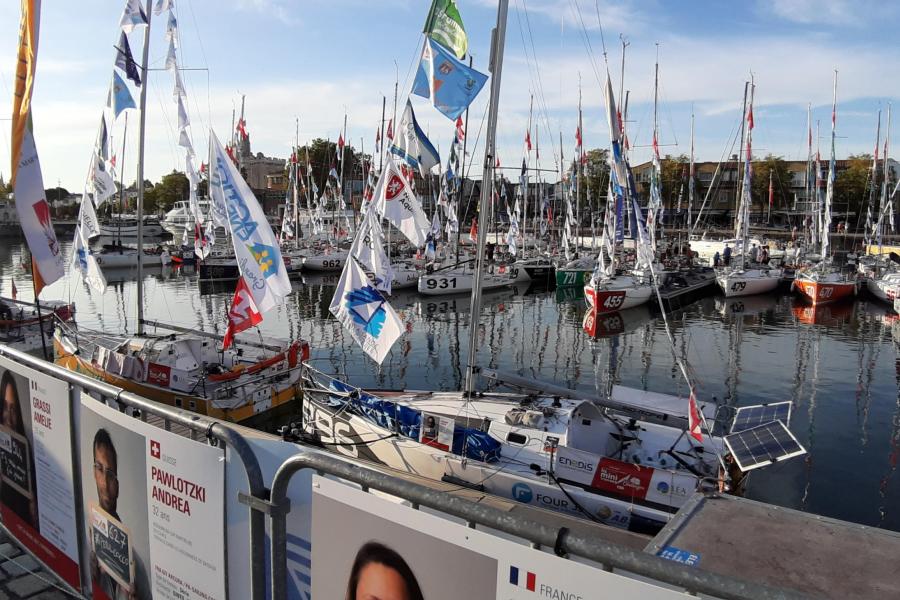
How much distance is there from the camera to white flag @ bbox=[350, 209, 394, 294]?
14781 millimetres

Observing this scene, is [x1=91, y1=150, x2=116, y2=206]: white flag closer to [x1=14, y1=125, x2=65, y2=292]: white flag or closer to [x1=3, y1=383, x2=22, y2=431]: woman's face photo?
[x1=14, y1=125, x2=65, y2=292]: white flag

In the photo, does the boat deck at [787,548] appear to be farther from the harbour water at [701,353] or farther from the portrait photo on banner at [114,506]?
the harbour water at [701,353]

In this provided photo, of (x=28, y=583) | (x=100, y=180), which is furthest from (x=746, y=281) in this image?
(x=28, y=583)

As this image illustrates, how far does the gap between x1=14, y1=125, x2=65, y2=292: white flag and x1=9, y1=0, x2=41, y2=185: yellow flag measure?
0.22 ft

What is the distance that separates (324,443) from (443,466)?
3335mm

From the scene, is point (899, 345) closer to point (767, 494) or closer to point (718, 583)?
point (767, 494)

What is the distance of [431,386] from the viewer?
2495 cm

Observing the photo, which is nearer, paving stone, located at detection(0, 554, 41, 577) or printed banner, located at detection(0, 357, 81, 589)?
printed banner, located at detection(0, 357, 81, 589)

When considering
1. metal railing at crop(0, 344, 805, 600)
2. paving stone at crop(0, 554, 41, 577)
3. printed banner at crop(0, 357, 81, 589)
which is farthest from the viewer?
paving stone at crop(0, 554, 41, 577)

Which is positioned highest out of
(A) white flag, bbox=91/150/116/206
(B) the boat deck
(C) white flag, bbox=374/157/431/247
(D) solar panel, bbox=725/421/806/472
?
(A) white flag, bbox=91/150/116/206

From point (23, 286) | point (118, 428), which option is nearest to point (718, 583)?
point (118, 428)

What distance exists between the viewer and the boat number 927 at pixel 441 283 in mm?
47972

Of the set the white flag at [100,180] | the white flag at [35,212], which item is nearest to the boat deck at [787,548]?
the white flag at [35,212]

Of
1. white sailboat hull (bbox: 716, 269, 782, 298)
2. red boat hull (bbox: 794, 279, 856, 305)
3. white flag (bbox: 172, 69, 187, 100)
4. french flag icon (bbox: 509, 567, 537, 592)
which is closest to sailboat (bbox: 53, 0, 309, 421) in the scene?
white flag (bbox: 172, 69, 187, 100)
